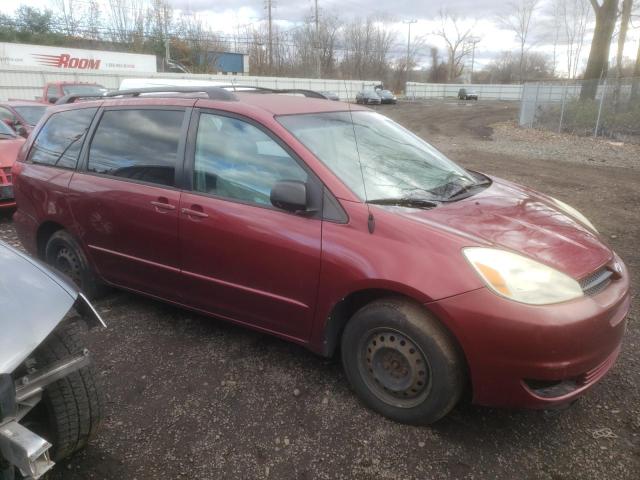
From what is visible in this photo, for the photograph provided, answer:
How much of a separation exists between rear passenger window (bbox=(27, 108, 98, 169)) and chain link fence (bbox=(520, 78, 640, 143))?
1657cm

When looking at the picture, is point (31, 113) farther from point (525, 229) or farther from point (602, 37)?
point (602, 37)

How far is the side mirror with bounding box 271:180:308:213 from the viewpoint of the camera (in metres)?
2.66

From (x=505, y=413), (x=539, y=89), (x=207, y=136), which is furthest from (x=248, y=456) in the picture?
(x=539, y=89)

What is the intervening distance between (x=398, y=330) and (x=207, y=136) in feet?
5.77

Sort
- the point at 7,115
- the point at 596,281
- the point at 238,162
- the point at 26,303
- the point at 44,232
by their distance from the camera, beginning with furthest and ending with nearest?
the point at 7,115, the point at 44,232, the point at 238,162, the point at 596,281, the point at 26,303

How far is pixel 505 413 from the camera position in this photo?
2754 mm

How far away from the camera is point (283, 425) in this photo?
2.65 m

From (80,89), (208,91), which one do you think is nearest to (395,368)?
(208,91)

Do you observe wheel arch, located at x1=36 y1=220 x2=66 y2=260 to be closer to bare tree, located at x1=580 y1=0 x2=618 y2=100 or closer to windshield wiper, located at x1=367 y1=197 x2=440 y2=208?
windshield wiper, located at x1=367 y1=197 x2=440 y2=208

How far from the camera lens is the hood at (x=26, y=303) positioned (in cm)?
176

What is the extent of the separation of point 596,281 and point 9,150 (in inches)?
302

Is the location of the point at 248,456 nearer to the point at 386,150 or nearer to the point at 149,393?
the point at 149,393

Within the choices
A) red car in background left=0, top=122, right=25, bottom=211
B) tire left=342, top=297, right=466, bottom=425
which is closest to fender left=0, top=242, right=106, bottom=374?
tire left=342, top=297, right=466, bottom=425

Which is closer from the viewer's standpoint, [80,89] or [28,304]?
[28,304]
